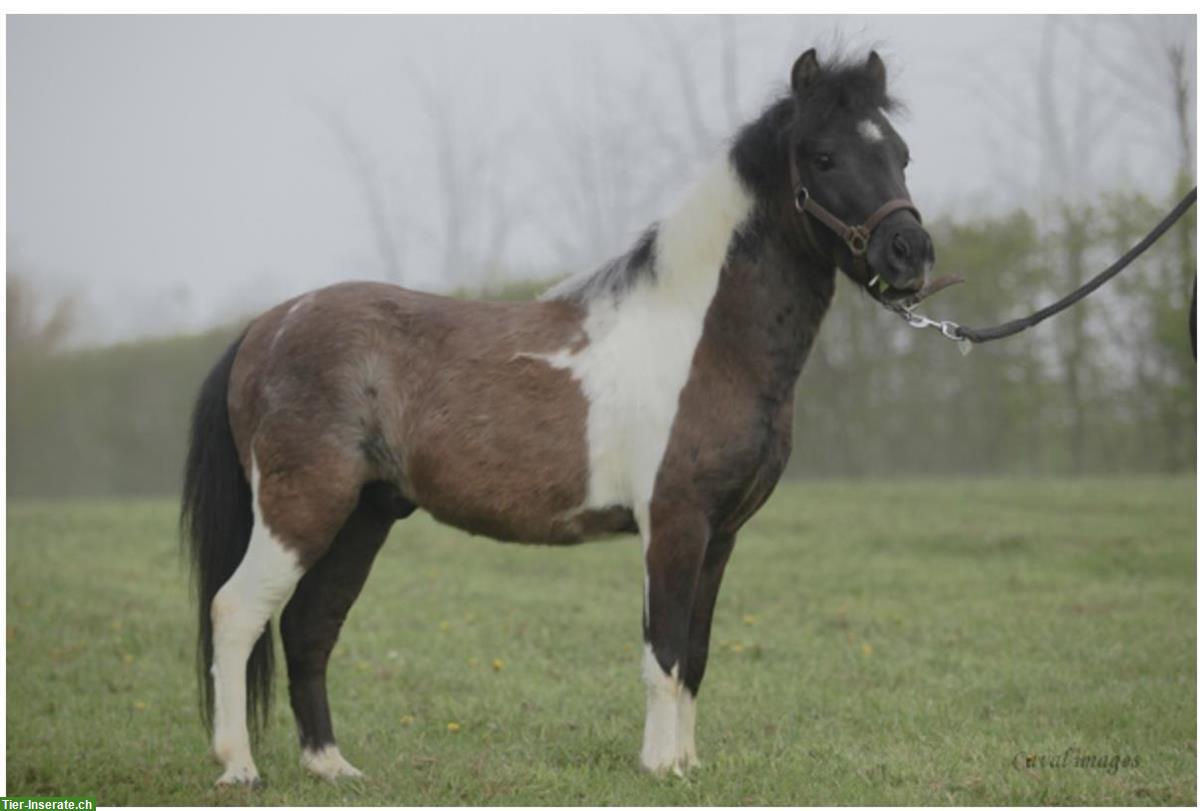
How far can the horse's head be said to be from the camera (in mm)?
4457

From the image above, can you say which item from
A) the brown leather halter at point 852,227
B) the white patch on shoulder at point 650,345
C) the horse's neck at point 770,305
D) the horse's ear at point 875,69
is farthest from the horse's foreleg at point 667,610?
the horse's ear at point 875,69

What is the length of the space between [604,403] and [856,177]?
48.7 inches

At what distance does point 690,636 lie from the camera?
4.99 m

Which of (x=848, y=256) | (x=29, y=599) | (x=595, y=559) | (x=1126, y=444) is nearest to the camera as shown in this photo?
(x=848, y=256)

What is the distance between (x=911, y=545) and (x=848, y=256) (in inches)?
302

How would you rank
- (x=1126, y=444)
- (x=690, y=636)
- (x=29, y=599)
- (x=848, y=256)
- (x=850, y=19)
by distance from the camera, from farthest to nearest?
(x=1126, y=444) → (x=29, y=599) → (x=850, y=19) → (x=690, y=636) → (x=848, y=256)

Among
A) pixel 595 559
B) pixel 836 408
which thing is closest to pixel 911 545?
pixel 595 559

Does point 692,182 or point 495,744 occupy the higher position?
point 692,182

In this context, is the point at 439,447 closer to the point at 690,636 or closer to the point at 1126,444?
the point at 690,636

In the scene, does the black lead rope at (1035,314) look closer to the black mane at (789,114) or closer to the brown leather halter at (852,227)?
the brown leather halter at (852,227)

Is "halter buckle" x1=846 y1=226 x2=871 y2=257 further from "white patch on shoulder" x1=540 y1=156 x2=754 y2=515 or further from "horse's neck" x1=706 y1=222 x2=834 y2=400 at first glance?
"white patch on shoulder" x1=540 y1=156 x2=754 y2=515

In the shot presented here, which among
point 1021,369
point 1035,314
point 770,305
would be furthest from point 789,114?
point 1021,369

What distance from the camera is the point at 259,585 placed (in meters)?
4.79

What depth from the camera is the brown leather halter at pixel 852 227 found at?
177 inches
